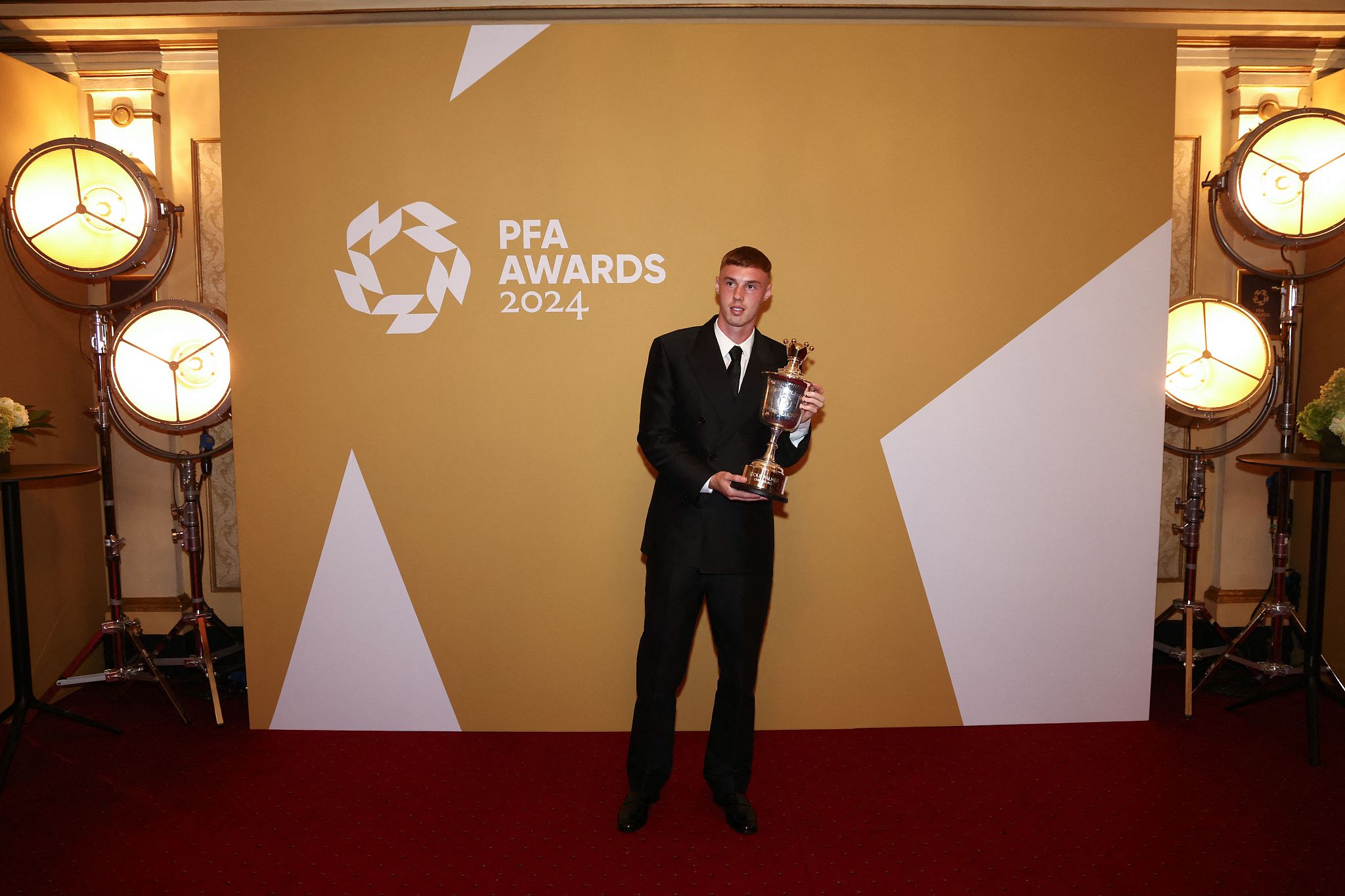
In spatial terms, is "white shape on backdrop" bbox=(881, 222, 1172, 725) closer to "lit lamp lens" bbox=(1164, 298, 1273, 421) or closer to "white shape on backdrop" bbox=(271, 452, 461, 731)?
"lit lamp lens" bbox=(1164, 298, 1273, 421)

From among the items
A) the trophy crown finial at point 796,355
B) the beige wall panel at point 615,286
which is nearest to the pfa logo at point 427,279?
the beige wall panel at point 615,286

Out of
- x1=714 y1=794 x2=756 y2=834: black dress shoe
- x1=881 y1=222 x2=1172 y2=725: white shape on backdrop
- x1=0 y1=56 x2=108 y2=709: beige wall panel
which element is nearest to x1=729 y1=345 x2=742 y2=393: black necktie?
x1=881 y1=222 x2=1172 y2=725: white shape on backdrop

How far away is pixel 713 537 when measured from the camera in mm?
2766

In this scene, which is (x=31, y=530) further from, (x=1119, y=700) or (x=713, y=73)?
(x=1119, y=700)

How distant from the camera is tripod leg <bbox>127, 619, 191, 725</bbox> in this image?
3.60m

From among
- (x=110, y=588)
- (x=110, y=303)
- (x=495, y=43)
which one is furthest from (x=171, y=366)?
(x=495, y=43)

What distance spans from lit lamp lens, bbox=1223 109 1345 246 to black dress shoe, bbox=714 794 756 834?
351cm

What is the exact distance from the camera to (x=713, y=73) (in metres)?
3.37

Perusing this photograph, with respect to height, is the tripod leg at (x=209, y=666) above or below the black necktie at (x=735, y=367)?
below

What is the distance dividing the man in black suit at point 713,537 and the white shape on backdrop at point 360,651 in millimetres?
1205

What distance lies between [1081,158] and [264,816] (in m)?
4.24

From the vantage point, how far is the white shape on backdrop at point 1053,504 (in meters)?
3.49

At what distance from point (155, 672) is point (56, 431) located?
1.38 meters

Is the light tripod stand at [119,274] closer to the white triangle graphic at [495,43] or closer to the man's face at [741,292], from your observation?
the white triangle graphic at [495,43]
